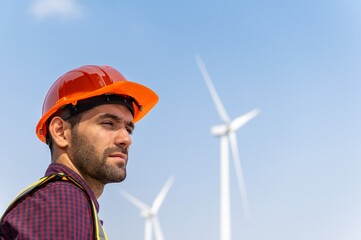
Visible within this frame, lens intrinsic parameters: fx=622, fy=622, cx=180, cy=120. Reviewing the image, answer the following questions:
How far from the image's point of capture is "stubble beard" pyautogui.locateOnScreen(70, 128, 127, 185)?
17.8 feet

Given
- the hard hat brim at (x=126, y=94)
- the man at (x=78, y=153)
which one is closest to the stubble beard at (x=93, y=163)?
the man at (x=78, y=153)

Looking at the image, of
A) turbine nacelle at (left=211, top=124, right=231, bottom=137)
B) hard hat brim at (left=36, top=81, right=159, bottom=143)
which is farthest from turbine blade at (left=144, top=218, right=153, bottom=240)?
hard hat brim at (left=36, top=81, right=159, bottom=143)

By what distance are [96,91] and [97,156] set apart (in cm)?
63

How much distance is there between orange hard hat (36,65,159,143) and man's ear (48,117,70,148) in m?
0.17

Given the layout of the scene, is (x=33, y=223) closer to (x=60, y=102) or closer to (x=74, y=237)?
(x=74, y=237)

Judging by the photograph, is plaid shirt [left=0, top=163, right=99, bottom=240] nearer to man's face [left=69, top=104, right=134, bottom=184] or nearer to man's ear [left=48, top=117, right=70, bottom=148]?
man's face [left=69, top=104, right=134, bottom=184]

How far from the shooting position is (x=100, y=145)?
18.0 ft

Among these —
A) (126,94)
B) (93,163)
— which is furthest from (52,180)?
(126,94)

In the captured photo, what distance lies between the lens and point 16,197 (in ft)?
15.5

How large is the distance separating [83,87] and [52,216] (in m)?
1.70

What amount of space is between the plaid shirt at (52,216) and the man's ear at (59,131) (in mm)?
894

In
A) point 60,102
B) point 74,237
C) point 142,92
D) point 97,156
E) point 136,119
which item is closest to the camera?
point 74,237

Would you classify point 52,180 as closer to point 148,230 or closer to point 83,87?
point 83,87

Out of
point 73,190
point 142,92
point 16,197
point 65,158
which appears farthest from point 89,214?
point 142,92
